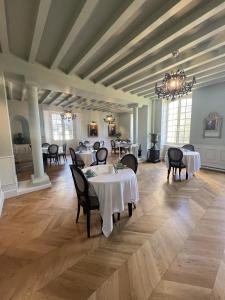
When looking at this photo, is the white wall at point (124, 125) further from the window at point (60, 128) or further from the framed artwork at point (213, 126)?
the framed artwork at point (213, 126)

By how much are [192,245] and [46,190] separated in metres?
3.39

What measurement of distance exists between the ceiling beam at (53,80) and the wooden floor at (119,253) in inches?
114

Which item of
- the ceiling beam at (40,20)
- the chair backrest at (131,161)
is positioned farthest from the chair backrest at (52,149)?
the chair backrest at (131,161)

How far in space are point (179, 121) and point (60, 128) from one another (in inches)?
264

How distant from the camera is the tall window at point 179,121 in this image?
676 centimetres

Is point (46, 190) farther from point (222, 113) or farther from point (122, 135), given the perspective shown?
point (122, 135)

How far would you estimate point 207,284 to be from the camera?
4.99 feet

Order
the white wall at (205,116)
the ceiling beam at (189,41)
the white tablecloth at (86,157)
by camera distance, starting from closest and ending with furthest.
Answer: the ceiling beam at (189,41), the white tablecloth at (86,157), the white wall at (205,116)

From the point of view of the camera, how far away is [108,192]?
2182mm

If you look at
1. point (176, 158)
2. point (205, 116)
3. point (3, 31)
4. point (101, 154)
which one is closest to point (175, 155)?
point (176, 158)

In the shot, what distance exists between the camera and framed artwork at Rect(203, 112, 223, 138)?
5.45 m

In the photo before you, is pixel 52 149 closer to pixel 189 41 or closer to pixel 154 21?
pixel 154 21

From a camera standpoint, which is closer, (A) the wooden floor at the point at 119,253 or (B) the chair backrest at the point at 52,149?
(A) the wooden floor at the point at 119,253

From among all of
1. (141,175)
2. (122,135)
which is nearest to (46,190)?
(141,175)
